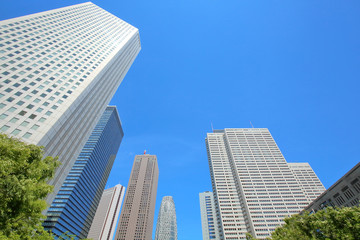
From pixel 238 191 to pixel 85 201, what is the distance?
102 meters

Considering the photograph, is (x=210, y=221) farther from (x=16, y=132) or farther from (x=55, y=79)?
(x=16, y=132)

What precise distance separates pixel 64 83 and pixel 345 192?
251 feet

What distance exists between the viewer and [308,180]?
5148 inches

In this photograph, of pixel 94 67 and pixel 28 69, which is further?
pixel 94 67

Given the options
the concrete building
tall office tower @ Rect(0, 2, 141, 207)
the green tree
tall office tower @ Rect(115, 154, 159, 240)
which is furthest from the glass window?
tall office tower @ Rect(115, 154, 159, 240)

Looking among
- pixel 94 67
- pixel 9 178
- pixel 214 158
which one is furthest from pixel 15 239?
pixel 214 158

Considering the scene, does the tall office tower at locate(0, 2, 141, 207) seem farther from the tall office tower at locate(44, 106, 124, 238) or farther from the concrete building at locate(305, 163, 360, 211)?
the concrete building at locate(305, 163, 360, 211)

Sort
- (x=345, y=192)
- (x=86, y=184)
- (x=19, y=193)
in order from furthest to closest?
(x=86, y=184)
(x=345, y=192)
(x=19, y=193)

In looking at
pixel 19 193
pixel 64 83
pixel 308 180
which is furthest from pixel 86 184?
pixel 308 180

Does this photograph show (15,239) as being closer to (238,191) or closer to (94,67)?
(94,67)

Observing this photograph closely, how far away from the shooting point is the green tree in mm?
10227

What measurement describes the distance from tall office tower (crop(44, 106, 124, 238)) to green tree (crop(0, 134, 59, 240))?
87566mm

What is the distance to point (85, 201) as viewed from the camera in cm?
11388

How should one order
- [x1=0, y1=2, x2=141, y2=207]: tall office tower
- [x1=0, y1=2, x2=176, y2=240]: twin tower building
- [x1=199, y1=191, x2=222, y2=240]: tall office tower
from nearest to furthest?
[x1=0, y1=2, x2=141, y2=207]: tall office tower
[x1=0, y1=2, x2=176, y2=240]: twin tower building
[x1=199, y1=191, x2=222, y2=240]: tall office tower
